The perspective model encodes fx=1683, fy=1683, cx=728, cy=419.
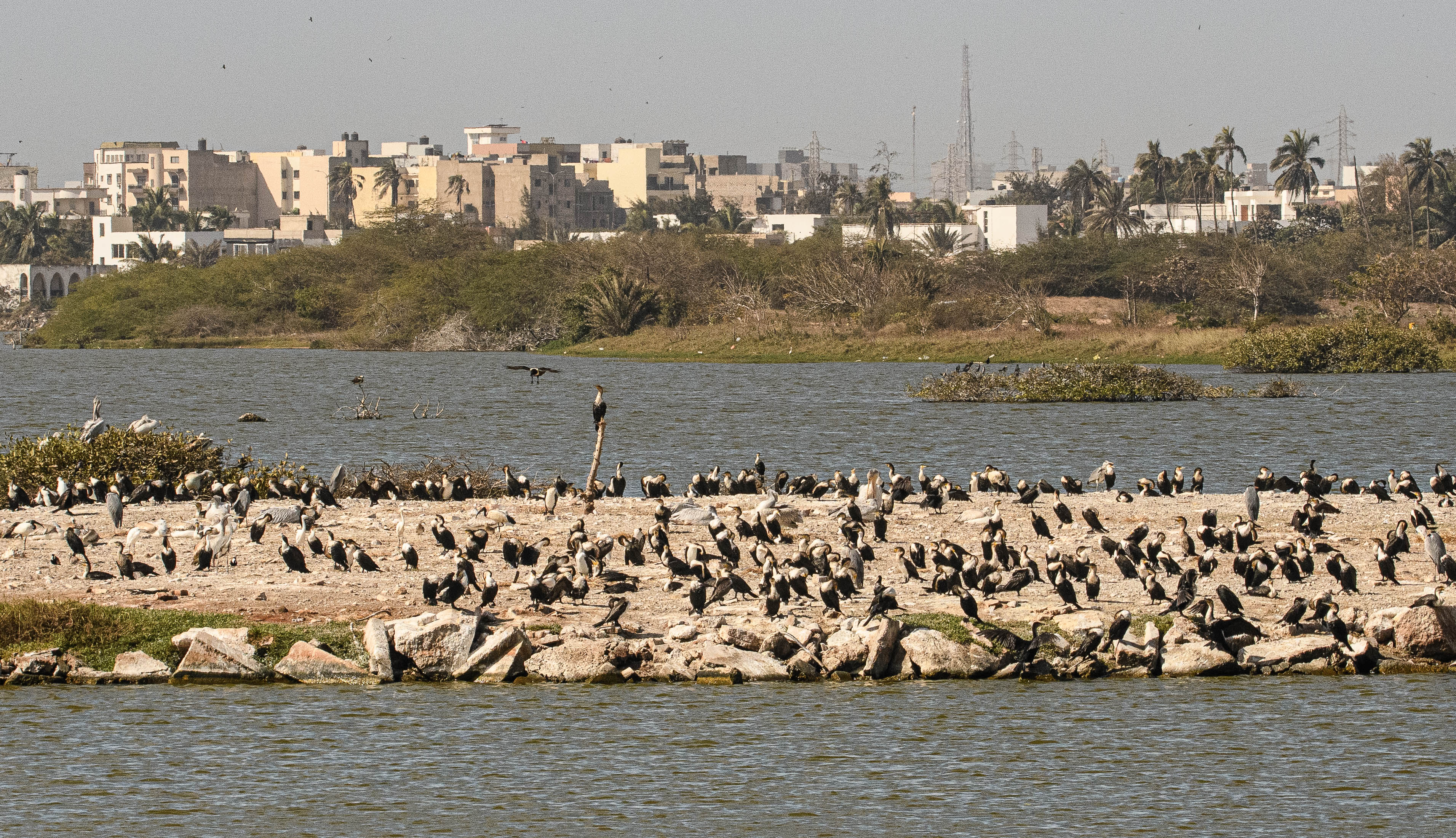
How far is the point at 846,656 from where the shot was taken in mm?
15258

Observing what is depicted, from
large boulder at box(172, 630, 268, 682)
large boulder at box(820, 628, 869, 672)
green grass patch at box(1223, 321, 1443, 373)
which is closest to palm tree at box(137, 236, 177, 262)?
green grass patch at box(1223, 321, 1443, 373)

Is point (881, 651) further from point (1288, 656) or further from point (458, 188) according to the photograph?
point (458, 188)

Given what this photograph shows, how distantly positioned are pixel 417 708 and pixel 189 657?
2.39 meters

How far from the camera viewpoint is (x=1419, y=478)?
32.0 metres

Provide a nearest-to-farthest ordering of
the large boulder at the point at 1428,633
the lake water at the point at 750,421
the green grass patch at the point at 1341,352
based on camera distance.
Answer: the large boulder at the point at 1428,633, the lake water at the point at 750,421, the green grass patch at the point at 1341,352

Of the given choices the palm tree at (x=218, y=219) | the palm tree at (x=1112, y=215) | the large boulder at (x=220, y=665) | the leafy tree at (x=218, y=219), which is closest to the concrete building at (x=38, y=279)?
the leafy tree at (x=218, y=219)

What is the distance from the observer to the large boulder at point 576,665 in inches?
595

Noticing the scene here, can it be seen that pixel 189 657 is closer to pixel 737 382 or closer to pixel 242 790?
pixel 242 790

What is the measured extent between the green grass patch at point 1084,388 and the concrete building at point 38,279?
98.8m

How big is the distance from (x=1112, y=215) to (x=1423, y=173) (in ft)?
66.3

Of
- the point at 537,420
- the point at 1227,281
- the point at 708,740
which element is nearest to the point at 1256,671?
the point at 708,740

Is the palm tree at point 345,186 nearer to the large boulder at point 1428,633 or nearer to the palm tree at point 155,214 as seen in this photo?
the palm tree at point 155,214

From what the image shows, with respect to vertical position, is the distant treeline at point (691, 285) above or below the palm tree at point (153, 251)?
below

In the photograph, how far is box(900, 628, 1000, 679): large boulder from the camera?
15250mm
